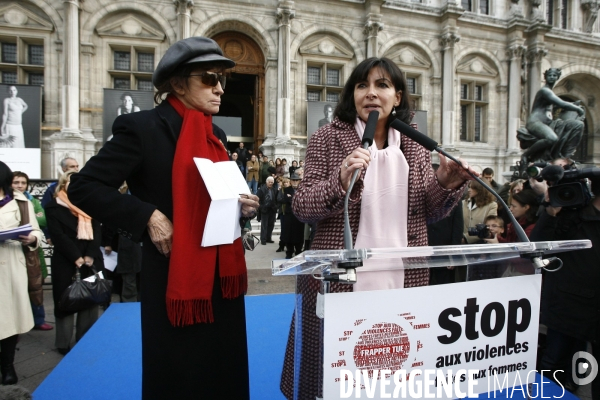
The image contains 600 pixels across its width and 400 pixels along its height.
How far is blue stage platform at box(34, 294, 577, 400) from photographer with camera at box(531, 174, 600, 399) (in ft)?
1.36

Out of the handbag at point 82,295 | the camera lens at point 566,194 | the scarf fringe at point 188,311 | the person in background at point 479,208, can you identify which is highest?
the camera lens at point 566,194

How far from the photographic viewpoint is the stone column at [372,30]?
14180 millimetres

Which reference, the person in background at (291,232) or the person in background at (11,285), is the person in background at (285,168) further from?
the person in background at (11,285)

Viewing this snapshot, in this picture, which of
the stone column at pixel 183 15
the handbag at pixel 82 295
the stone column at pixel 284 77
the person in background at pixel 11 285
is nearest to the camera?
the person in background at pixel 11 285

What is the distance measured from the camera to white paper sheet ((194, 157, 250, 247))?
1.53m

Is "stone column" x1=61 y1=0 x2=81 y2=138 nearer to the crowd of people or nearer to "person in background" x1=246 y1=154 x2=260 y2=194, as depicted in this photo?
"person in background" x1=246 y1=154 x2=260 y2=194

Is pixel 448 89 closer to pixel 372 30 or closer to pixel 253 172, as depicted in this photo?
pixel 372 30

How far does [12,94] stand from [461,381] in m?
14.0

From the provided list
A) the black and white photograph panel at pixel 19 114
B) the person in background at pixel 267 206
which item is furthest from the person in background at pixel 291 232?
the black and white photograph panel at pixel 19 114

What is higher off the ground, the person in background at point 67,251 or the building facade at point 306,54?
the building facade at point 306,54

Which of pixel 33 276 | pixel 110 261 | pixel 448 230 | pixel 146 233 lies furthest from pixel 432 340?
pixel 110 261

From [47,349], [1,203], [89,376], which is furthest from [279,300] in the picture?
[1,203]

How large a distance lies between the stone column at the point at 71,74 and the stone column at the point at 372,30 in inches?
381

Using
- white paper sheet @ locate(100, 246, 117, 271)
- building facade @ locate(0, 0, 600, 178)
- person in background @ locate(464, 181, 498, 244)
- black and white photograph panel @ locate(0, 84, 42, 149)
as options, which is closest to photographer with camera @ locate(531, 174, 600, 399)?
person in background @ locate(464, 181, 498, 244)
